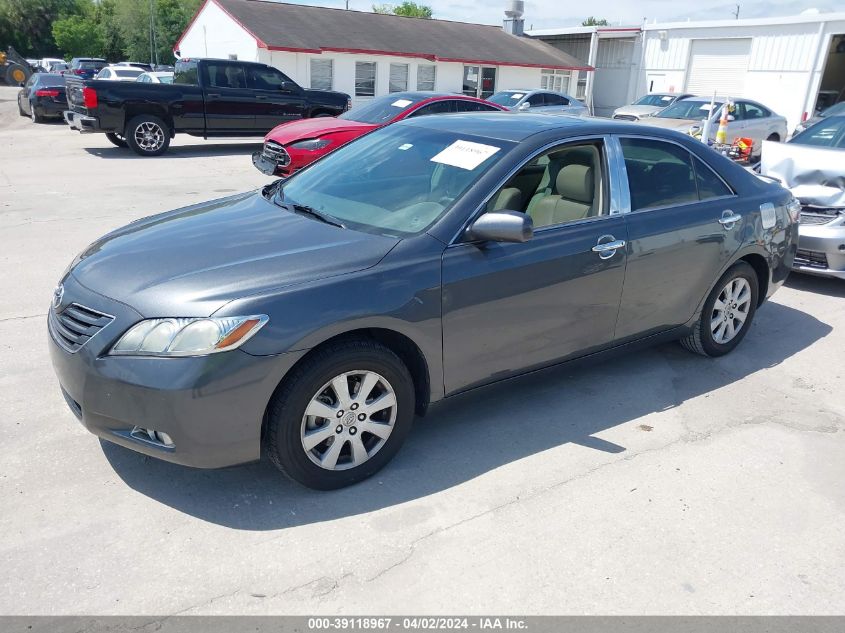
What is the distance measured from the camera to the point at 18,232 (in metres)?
7.65

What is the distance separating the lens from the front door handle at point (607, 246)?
3.98m

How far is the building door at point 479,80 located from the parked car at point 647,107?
1032 centimetres

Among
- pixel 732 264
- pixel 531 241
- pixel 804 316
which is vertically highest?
pixel 531 241

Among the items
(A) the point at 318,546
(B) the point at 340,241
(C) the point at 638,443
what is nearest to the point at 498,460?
(C) the point at 638,443

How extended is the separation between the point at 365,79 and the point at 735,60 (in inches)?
593

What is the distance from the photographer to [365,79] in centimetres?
2834

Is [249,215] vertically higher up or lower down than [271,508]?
higher up

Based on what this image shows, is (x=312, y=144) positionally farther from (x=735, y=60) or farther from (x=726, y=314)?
(x=735, y=60)

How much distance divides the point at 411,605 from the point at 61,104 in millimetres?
19907

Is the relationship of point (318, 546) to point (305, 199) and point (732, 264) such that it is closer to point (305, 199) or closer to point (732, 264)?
point (305, 199)

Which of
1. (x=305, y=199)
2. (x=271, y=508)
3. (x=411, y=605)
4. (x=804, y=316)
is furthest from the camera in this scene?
(x=804, y=316)

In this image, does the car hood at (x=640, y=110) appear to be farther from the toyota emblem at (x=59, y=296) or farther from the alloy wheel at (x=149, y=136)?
the toyota emblem at (x=59, y=296)

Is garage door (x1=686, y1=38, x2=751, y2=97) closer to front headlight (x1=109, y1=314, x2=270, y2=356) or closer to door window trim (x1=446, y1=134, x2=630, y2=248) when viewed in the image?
door window trim (x1=446, y1=134, x2=630, y2=248)

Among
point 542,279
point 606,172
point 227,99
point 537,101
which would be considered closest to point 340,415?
point 542,279
